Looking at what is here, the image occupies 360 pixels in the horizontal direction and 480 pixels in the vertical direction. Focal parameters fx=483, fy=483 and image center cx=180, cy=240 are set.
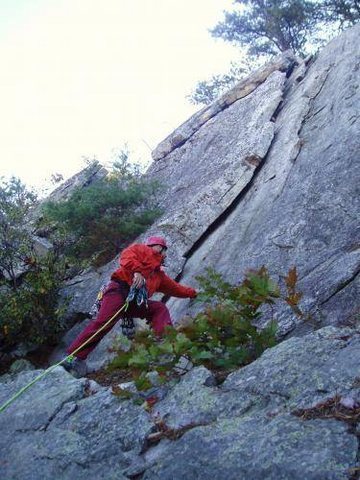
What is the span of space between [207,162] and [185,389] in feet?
27.6

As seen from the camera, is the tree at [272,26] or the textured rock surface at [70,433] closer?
the textured rock surface at [70,433]

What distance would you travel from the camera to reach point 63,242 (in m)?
10.2

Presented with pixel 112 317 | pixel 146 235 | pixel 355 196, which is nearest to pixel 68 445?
pixel 112 317

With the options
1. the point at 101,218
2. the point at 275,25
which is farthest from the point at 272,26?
the point at 101,218

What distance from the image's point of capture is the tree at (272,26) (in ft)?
65.6

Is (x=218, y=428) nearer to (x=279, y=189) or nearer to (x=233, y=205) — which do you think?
(x=279, y=189)

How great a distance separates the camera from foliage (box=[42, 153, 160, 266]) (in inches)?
416

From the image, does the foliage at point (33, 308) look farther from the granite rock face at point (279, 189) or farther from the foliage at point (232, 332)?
the foliage at point (232, 332)

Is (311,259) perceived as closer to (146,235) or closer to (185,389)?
(185,389)

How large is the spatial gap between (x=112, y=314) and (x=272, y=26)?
58.2ft

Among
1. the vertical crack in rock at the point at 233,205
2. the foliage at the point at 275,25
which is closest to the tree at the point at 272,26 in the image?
the foliage at the point at 275,25

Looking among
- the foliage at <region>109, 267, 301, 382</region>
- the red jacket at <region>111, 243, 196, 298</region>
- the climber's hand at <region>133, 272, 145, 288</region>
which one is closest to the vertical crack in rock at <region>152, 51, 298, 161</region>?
the red jacket at <region>111, 243, 196, 298</region>

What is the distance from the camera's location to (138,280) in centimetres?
659

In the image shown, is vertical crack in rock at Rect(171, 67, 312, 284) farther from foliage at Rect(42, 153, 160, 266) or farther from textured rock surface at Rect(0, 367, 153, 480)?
textured rock surface at Rect(0, 367, 153, 480)
